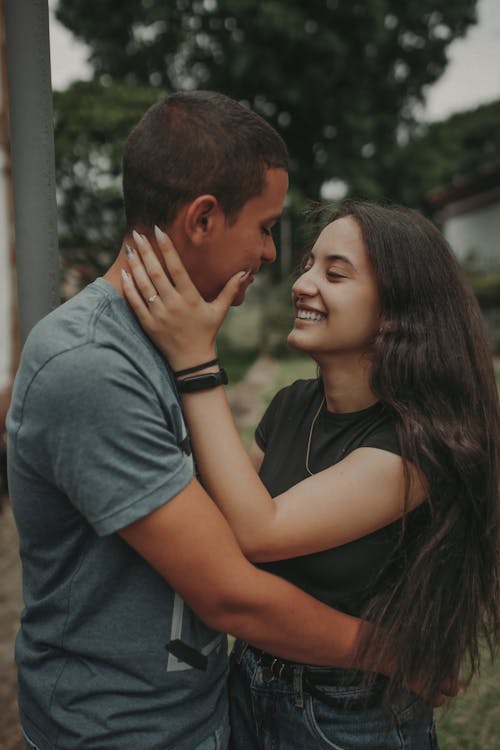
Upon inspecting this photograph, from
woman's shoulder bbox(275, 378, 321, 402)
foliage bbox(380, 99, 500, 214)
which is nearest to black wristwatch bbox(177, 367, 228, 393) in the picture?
woman's shoulder bbox(275, 378, 321, 402)

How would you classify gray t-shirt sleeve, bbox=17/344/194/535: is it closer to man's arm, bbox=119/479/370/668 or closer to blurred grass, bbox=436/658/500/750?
man's arm, bbox=119/479/370/668

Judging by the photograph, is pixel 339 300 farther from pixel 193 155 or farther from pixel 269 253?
pixel 193 155

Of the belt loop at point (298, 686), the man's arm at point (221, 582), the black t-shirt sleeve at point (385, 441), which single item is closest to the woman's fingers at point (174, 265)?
the man's arm at point (221, 582)

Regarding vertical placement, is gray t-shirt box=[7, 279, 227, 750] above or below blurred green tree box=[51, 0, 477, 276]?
below

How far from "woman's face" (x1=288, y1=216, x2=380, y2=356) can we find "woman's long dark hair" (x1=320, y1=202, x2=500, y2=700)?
0.03 meters

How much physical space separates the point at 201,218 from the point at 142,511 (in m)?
0.65

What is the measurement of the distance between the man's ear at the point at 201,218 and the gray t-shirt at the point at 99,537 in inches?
8.6


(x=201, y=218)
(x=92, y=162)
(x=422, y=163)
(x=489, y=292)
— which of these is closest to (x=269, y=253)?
(x=201, y=218)

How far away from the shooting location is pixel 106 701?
55.6 inches

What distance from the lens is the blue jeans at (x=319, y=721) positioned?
1729 millimetres

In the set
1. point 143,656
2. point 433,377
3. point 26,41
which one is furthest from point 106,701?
point 26,41

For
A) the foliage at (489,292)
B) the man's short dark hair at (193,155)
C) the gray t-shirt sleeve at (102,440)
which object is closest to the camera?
the gray t-shirt sleeve at (102,440)

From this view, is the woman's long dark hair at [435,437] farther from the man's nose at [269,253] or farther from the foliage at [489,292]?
the foliage at [489,292]

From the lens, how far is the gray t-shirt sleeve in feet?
4.04
